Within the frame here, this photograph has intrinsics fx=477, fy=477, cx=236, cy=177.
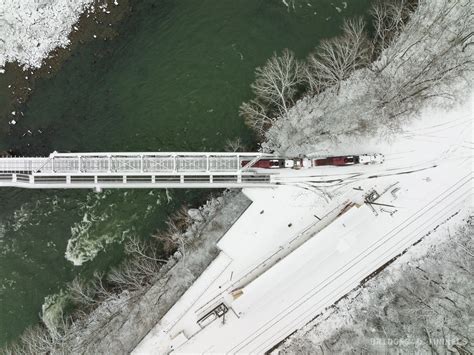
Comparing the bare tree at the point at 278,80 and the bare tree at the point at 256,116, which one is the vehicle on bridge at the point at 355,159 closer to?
the bare tree at the point at 278,80

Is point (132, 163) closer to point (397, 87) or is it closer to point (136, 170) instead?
point (136, 170)

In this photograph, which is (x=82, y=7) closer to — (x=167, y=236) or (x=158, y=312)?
(x=167, y=236)

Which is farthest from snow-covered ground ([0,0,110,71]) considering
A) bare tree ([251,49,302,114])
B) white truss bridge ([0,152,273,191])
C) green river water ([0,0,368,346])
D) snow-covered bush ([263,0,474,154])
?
snow-covered bush ([263,0,474,154])

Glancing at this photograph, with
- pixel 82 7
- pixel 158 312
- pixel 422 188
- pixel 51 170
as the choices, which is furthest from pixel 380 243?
pixel 82 7

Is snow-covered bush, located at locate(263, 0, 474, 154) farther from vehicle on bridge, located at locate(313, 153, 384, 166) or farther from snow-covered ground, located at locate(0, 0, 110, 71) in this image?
snow-covered ground, located at locate(0, 0, 110, 71)

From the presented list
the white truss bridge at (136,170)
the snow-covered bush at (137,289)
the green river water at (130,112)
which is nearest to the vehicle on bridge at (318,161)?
the white truss bridge at (136,170)
